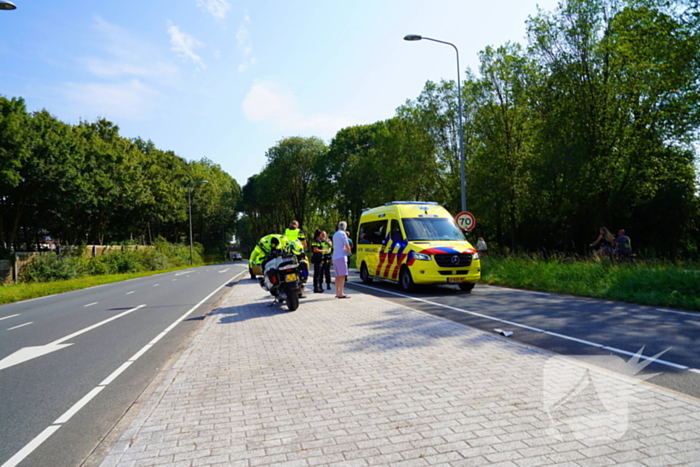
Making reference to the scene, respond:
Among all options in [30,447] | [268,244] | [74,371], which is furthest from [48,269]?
[30,447]

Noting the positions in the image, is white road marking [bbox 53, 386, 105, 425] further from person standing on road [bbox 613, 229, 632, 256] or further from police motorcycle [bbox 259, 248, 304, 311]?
person standing on road [bbox 613, 229, 632, 256]

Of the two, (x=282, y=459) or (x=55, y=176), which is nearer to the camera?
(x=282, y=459)

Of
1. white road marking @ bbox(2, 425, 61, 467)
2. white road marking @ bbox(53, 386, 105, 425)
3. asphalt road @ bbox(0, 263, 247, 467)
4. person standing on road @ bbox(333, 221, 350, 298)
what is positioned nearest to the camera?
white road marking @ bbox(2, 425, 61, 467)

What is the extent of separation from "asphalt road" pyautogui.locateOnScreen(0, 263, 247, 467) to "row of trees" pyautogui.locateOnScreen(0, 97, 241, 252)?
720 inches

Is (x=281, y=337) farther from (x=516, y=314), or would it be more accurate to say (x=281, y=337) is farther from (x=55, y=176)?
(x=55, y=176)

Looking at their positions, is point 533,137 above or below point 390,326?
above

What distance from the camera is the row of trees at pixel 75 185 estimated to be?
88.4 ft

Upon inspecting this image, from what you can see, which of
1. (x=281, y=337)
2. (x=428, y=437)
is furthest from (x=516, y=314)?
(x=428, y=437)

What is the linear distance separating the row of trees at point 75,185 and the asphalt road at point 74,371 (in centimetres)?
1828

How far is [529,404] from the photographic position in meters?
4.01

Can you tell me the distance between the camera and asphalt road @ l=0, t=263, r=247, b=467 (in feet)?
12.9

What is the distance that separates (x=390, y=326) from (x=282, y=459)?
4763 mm

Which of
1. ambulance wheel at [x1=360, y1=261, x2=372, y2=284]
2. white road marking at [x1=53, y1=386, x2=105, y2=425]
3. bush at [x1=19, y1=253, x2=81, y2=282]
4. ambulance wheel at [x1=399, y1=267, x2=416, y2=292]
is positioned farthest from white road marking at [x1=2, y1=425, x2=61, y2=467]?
bush at [x1=19, y1=253, x2=81, y2=282]

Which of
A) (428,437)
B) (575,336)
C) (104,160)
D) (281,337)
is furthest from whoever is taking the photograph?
(104,160)
